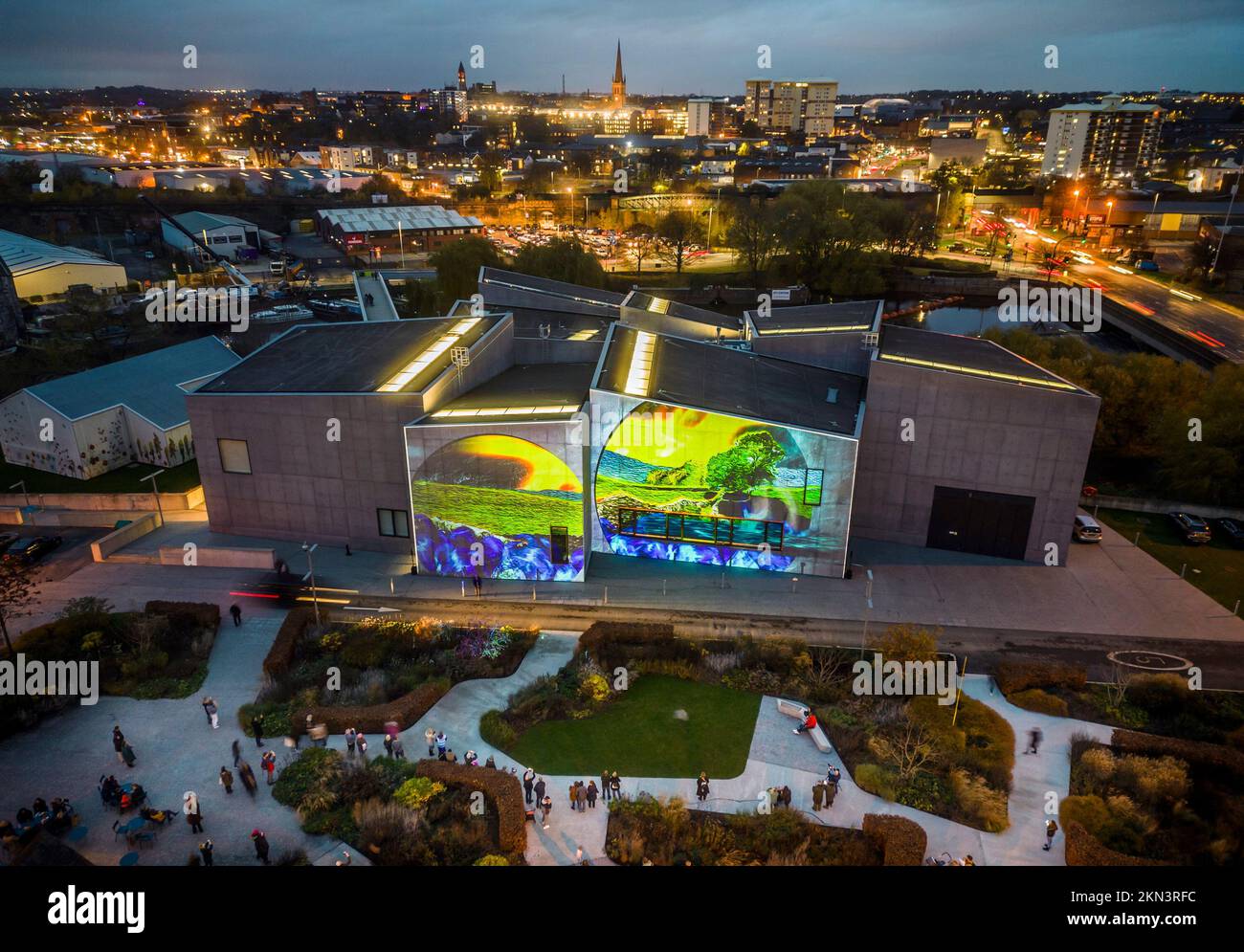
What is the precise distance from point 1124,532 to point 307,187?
134 metres

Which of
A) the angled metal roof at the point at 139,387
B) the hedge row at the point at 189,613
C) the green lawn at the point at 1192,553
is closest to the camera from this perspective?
the hedge row at the point at 189,613

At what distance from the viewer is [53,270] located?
73.8 m

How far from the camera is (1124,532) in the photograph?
116 feet

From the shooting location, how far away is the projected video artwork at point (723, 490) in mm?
30422

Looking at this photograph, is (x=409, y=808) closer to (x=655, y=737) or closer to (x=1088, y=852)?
(x=655, y=737)

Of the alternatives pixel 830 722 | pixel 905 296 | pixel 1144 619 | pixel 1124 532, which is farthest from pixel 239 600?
pixel 905 296

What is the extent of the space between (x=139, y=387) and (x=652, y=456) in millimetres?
32207

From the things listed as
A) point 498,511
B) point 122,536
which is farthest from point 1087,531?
point 122,536

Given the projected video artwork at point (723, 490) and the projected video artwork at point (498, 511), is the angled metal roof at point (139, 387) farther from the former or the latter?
the projected video artwork at point (723, 490)

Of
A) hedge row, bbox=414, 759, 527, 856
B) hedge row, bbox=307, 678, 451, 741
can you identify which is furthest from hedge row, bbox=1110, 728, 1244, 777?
hedge row, bbox=307, 678, 451, 741

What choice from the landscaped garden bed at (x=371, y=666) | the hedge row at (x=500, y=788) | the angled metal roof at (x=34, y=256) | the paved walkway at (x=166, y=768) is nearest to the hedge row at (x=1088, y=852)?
the hedge row at (x=500, y=788)

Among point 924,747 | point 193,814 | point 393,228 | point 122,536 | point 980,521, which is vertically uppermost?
point 393,228

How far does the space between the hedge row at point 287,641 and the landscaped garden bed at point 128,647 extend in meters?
2.47
